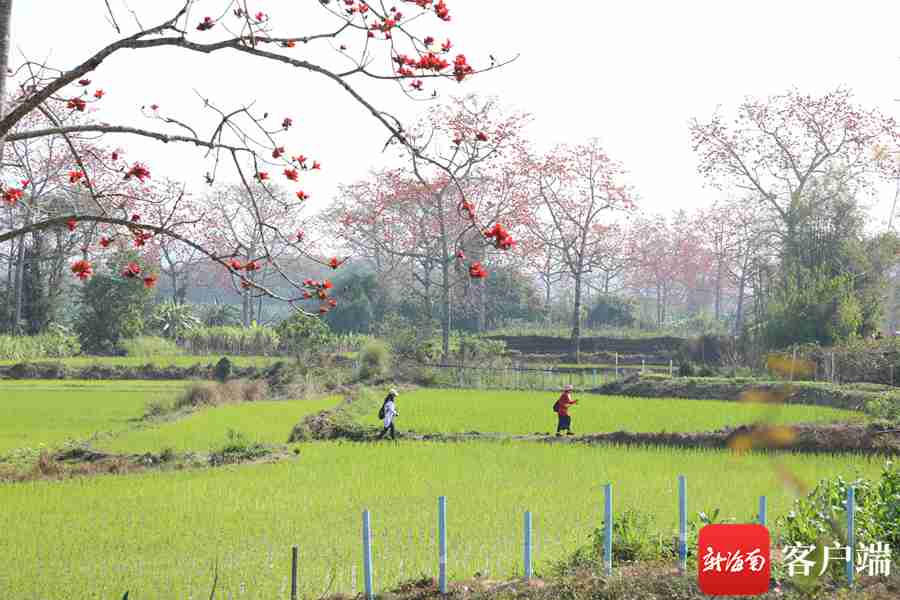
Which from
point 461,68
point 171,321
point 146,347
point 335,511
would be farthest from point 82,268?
point 171,321

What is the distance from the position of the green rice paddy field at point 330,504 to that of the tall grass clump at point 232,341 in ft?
66.6

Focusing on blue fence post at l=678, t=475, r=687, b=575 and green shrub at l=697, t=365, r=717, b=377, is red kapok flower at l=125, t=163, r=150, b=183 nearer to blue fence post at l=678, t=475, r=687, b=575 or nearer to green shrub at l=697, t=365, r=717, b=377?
blue fence post at l=678, t=475, r=687, b=575

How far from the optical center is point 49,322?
42406mm

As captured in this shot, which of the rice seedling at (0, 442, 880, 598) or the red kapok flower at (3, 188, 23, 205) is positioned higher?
the red kapok flower at (3, 188, 23, 205)

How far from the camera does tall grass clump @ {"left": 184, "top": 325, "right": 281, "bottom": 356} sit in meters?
40.5

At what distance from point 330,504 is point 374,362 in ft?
64.6

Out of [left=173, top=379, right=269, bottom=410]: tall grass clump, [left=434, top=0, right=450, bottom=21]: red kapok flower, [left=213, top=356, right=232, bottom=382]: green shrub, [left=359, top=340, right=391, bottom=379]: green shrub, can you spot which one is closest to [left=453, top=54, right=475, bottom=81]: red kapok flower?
[left=434, top=0, right=450, bottom=21]: red kapok flower

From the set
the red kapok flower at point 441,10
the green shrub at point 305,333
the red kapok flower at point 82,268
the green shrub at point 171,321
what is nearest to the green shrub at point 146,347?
the green shrub at point 171,321

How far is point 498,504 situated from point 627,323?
4272 centimetres

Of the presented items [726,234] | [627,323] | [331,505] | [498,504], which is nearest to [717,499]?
[498,504]

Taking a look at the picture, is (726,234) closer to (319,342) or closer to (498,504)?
(319,342)

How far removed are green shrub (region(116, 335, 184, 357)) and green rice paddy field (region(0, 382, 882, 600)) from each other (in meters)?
19.0

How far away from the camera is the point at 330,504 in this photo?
11.4 m

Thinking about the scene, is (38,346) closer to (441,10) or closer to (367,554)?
(367,554)
